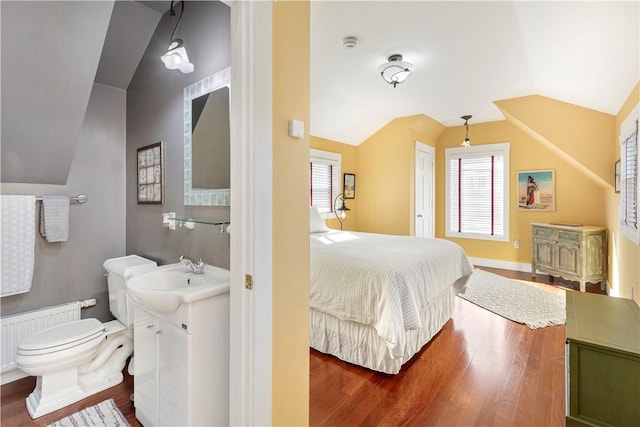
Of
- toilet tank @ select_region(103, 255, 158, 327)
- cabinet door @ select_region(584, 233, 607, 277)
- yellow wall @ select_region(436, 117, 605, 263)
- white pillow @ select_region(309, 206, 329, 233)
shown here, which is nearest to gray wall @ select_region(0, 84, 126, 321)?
toilet tank @ select_region(103, 255, 158, 327)

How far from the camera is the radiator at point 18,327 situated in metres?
2.11

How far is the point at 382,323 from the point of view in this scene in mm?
2029

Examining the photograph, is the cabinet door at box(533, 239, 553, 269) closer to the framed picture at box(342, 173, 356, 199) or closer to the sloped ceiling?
the framed picture at box(342, 173, 356, 199)

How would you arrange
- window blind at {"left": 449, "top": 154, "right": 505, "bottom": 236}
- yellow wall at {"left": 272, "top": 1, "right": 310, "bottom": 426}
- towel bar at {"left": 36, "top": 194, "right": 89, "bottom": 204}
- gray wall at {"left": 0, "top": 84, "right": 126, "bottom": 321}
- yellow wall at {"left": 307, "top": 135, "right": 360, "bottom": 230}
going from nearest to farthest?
yellow wall at {"left": 272, "top": 1, "right": 310, "bottom": 426} < gray wall at {"left": 0, "top": 84, "right": 126, "bottom": 321} < towel bar at {"left": 36, "top": 194, "right": 89, "bottom": 204} < yellow wall at {"left": 307, "top": 135, "right": 360, "bottom": 230} < window blind at {"left": 449, "top": 154, "right": 505, "bottom": 236}

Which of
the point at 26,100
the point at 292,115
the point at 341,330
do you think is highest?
the point at 26,100

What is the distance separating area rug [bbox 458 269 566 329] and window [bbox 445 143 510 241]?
111 cm

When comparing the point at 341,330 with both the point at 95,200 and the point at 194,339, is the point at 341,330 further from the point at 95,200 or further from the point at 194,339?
the point at 95,200

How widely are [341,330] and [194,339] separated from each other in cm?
127

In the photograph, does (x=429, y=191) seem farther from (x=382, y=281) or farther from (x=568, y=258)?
(x=382, y=281)

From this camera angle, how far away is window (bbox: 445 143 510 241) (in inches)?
205

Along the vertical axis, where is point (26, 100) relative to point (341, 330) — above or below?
above

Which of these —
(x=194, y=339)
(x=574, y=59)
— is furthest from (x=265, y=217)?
(x=574, y=59)

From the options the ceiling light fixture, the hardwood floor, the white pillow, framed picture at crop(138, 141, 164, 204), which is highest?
the ceiling light fixture

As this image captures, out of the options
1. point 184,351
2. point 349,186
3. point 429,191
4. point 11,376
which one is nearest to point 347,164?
point 349,186
